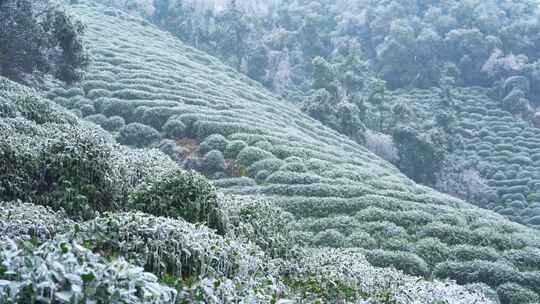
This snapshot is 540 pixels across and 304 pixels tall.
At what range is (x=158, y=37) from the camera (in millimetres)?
52688

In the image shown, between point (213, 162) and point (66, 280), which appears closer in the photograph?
point (66, 280)

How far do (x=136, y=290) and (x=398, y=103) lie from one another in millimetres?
41391

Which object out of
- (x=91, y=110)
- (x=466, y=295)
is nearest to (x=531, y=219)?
(x=91, y=110)

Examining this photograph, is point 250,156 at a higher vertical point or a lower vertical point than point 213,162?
higher

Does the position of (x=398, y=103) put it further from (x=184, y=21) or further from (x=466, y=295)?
(x=466, y=295)

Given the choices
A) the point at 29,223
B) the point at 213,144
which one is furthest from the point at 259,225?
the point at 213,144

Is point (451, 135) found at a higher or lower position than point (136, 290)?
lower

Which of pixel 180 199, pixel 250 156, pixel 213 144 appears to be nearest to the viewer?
pixel 180 199

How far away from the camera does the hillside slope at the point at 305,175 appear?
60.1ft

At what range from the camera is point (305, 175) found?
23.6 meters

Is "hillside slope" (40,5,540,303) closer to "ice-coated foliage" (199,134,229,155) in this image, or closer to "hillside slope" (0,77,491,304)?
"ice-coated foliage" (199,134,229,155)

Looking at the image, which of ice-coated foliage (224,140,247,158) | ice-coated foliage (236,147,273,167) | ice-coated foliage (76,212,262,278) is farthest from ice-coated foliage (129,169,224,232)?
ice-coated foliage (224,140,247,158)

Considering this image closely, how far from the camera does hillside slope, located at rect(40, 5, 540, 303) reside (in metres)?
18.3

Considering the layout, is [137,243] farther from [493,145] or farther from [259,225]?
[493,145]
